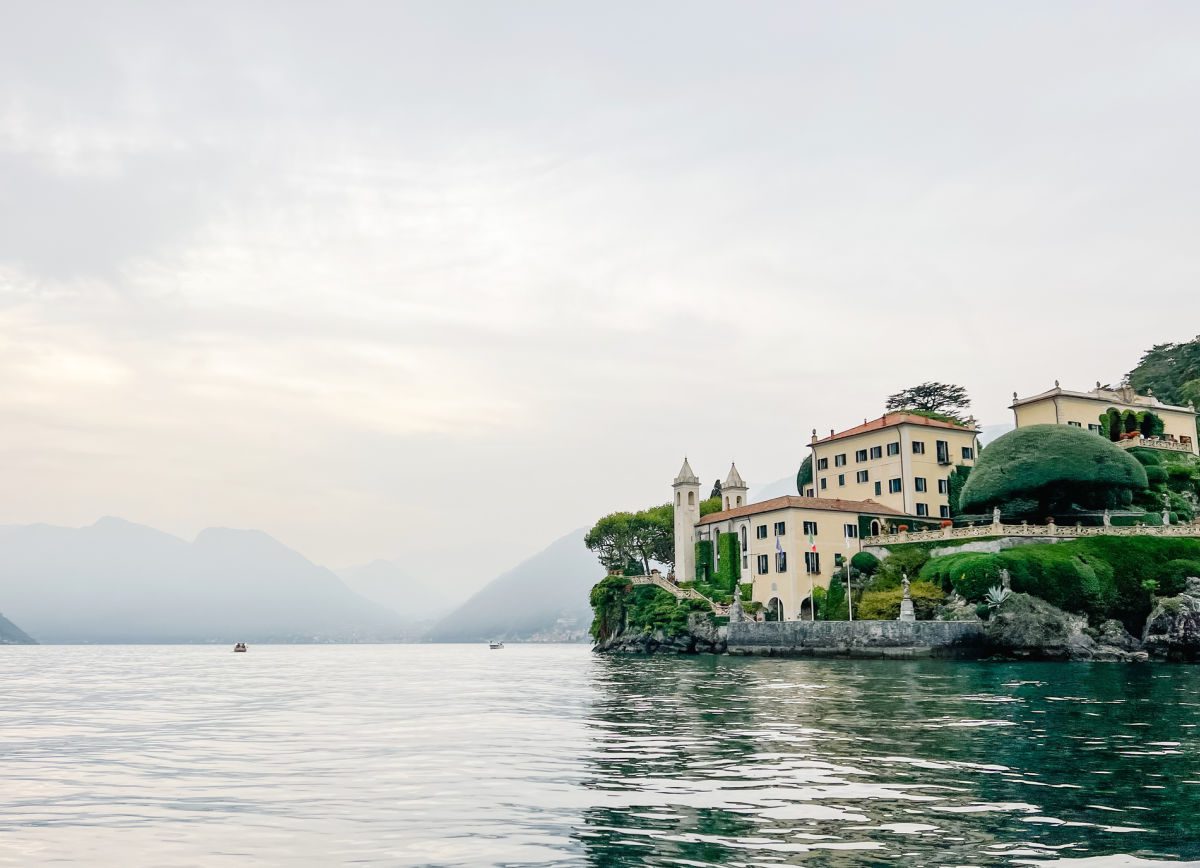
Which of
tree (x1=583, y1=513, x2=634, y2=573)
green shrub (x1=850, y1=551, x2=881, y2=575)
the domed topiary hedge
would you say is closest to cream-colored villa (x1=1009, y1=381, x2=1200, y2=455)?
the domed topiary hedge

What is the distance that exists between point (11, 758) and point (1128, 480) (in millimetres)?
78427

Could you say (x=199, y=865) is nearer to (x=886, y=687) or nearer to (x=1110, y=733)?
(x=1110, y=733)

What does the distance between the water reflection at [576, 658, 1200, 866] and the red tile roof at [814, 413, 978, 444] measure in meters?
58.9

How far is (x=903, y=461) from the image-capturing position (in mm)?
92250

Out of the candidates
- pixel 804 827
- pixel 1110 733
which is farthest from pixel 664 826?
pixel 1110 733

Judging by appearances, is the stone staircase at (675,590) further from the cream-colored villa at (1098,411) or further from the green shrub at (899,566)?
the cream-colored villa at (1098,411)

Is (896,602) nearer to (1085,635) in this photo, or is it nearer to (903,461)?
(1085,635)

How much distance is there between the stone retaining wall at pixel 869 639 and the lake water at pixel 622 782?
28974 millimetres

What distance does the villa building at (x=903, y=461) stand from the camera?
9231 centimetres

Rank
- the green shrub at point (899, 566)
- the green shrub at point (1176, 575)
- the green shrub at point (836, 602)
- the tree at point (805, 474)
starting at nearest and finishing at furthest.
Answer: the green shrub at point (1176, 575) < the green shrub at point (899, 566) < the green shrub at point (836, 602) < the tree at point (805, 474)

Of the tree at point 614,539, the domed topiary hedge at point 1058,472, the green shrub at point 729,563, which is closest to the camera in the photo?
the domed topiary hedge at point 1058,472

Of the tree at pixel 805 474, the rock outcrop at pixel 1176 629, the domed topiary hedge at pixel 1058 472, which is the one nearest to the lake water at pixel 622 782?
the rock outcrop at pixel 1176 629

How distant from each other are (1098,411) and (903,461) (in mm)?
21374

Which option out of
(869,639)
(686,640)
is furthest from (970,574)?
(686,640)
